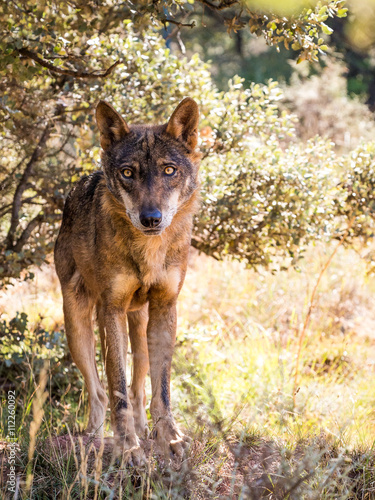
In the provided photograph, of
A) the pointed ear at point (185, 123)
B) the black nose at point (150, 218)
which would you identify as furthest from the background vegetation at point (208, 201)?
the black nose at point (150, 218)

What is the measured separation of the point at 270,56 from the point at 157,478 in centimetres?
1543

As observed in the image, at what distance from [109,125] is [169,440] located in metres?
2.32

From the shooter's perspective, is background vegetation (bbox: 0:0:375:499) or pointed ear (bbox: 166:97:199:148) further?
background vegetation (bbox: 0:0:375:499)

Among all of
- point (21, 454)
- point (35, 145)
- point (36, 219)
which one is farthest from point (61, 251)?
point (21, 454)

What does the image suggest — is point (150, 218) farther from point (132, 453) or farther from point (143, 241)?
point (132, 453)

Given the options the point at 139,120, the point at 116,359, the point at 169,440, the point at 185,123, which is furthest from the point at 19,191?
the point at 169,440

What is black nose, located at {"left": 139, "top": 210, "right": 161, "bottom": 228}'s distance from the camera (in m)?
3.68

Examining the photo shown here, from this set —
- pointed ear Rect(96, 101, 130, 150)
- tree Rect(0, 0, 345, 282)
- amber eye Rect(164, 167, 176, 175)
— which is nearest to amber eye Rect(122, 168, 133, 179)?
amber eye Rect(164, 167, 176, 175)

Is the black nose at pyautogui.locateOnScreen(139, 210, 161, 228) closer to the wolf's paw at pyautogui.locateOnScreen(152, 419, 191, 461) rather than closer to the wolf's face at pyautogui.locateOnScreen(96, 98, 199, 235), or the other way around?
the wolf's face at pyautogui.locateOnScreen(96, 98, 199, 235)

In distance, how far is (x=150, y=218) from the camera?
3.68m

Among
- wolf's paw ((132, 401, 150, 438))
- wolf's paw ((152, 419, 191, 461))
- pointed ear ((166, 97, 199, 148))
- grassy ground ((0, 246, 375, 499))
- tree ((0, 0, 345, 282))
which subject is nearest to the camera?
grassy ground ((0, 246, 375, 499))

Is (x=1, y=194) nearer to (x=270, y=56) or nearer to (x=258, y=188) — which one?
(x=258, y=188)

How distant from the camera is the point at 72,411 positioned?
5383mm

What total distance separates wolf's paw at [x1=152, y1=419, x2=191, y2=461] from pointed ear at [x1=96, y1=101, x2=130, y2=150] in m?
2.08
